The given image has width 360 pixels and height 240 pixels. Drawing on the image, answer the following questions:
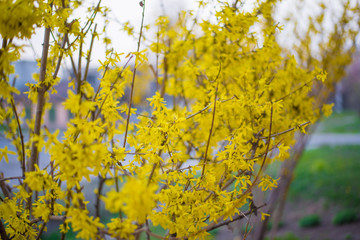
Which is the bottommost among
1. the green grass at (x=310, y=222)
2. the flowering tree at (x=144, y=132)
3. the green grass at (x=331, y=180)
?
the flowering tree at (x=144, y=132)

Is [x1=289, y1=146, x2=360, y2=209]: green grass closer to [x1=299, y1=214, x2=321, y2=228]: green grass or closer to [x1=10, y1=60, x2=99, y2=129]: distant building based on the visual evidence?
[x1=299, y1=214, x2=321, y2=228]: green grass

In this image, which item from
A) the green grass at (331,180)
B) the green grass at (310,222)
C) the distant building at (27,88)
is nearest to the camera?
the distant building at (27,88)

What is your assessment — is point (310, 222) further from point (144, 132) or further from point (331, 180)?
point (144, 132)

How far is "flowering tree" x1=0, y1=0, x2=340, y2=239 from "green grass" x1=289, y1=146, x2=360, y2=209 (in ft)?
13.5

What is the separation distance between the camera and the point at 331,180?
6.40 metres

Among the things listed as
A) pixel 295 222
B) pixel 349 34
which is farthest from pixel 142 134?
pixel 295 222

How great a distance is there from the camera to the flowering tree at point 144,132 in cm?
121

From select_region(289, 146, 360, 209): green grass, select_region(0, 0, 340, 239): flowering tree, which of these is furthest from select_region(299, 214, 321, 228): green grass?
select_region(0, 0, 340, 239): flowering tree

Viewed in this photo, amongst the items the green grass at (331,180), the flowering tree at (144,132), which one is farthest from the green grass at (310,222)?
the flowering tree at (144,132)

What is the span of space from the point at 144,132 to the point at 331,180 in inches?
240

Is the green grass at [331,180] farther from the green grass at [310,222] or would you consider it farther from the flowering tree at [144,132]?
the flowering tree at [144,132]

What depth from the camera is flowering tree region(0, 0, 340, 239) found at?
121 centimetres

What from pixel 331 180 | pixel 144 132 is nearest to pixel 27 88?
pixel 144 132

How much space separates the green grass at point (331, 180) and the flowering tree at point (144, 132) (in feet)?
13.5
